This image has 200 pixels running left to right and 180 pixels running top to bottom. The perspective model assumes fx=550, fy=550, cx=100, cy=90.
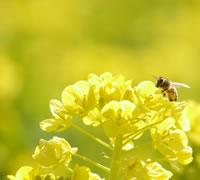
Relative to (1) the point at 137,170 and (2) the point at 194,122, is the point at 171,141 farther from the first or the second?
(2) the point at 194,122

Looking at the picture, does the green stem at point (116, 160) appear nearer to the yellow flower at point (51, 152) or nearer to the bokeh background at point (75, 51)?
the yellow flower at point (51, 152)

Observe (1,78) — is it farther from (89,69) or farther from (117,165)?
(117,165)

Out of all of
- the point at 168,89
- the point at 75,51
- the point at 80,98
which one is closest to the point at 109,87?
the point at 80,98

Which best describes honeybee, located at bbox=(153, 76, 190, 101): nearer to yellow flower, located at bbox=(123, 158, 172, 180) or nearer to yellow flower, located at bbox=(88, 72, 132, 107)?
yellow flower, located at bbox=(88, 72, 132, 107)

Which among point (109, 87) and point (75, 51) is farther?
point (75, 51)

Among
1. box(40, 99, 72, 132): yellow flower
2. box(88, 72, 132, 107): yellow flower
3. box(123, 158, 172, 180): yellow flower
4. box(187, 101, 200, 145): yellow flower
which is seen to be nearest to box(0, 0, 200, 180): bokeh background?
box(187, 101, 200, 145): yellow flower

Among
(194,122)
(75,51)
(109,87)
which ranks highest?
(109,87)

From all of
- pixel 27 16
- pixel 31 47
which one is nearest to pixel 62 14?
pixel 27 16
